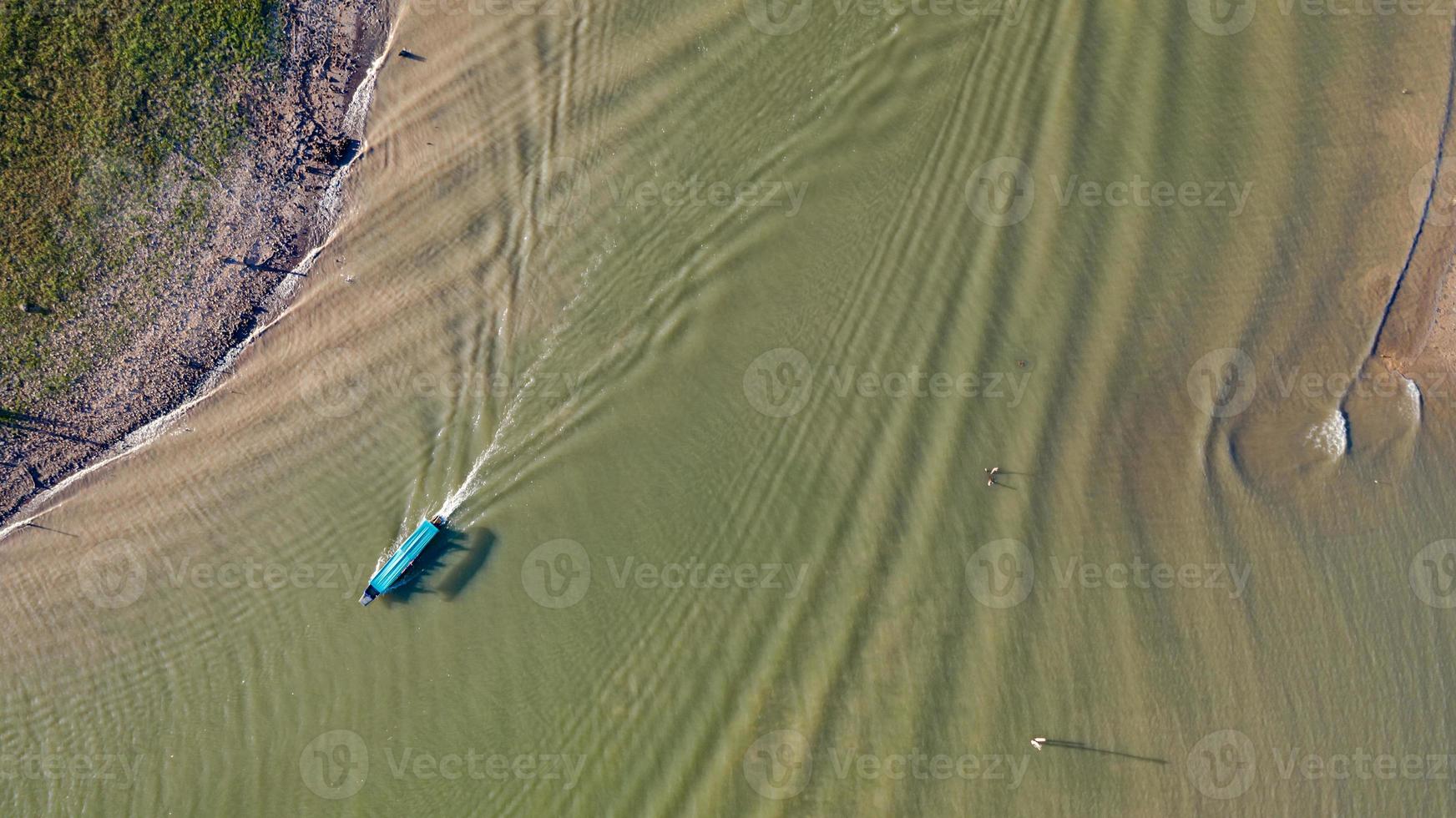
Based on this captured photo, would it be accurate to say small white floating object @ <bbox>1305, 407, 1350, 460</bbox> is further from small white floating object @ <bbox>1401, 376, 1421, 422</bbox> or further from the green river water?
small white floating object @ <bbox>1401, 376, 1421, 422</bbox>

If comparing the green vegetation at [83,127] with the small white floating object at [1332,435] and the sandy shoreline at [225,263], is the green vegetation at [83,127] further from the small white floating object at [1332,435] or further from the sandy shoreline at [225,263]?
the small white floating object at [1332,435]

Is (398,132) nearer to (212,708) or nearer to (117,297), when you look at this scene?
(117,297)

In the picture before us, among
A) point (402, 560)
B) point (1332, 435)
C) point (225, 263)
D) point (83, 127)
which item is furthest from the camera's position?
point (1332, 435)

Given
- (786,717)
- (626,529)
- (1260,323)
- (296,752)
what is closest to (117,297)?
(296,752)

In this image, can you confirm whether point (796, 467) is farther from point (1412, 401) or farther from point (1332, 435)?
point (1412, 401)

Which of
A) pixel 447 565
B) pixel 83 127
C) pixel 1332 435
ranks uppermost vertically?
pixel 83 127

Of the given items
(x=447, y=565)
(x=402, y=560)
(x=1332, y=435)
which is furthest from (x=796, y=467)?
(x=1332, y=435)
